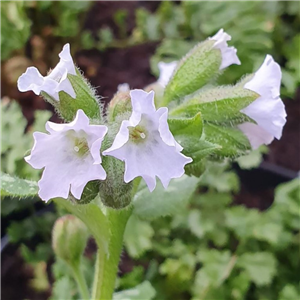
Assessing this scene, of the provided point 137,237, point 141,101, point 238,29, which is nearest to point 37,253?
point 137,237

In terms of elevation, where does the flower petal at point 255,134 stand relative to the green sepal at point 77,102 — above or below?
below

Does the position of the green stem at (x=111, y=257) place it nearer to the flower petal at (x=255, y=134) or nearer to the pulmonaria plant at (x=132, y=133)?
the pulmonaria plant at (x=132, y=133)

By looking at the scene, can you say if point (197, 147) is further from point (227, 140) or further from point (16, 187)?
point (16, 187)

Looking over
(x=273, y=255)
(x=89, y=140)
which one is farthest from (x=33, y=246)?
(x=89, y=140)

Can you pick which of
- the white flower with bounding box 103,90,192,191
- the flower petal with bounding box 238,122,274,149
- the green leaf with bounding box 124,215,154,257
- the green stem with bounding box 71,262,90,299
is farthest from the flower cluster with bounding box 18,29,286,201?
the green leaf with bounding box 124,215,154,257

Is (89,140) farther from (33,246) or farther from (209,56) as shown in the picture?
(33,246)

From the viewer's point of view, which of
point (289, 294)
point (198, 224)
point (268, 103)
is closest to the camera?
point (268, 103)

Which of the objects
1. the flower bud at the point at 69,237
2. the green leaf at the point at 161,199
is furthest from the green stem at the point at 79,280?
the green leaf at the point at 161,199
